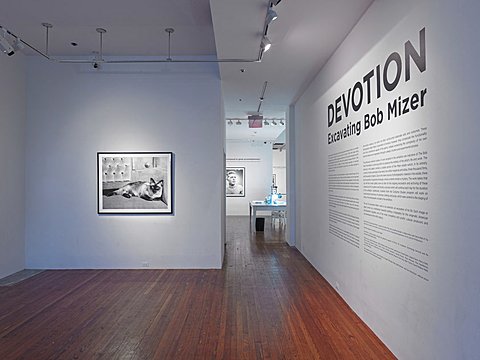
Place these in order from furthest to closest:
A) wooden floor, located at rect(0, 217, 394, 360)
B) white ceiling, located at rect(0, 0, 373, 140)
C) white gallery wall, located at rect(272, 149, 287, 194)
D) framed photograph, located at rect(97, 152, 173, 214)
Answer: white gallery wall, located at rect(272, 149, 287, 194), framed photograph, located at rect(97, 152, 173, 214), white ceiling, located at rect(0, 0, 373, 140), wooden floor, located at rect(0, 217, 394, 360)

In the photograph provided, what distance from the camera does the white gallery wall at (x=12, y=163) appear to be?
18.2 ft

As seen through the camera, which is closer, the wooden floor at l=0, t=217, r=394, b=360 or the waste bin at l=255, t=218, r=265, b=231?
the wooden floor at l=0, t=217, r=394, b=360

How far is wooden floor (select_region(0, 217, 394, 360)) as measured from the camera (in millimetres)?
3096

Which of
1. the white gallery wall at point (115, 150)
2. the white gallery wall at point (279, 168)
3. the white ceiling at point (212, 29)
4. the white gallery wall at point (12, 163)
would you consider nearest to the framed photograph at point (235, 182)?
the white gallery wall at point (279, 168)

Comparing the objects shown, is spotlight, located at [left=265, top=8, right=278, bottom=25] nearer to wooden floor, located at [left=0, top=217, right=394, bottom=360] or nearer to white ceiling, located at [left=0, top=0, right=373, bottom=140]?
white ceiling, located at [left=0, top=0, right=373, bottom=140]

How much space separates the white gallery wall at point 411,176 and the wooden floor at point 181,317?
0.45 m

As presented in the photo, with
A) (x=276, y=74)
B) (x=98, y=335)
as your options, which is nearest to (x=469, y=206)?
(x=98, y=335)

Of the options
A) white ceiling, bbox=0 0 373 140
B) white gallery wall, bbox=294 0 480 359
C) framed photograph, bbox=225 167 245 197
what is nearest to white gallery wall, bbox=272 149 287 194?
framed photograph, bbox=225 167 245 197

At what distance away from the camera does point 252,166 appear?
16.9m

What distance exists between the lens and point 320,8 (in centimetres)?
361

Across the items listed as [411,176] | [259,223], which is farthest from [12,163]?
[259,223]

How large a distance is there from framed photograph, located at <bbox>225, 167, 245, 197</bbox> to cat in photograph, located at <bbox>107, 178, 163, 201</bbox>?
34.7 feet

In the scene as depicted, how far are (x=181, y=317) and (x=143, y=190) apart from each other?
280 centimetres

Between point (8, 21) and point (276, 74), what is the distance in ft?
13.1
